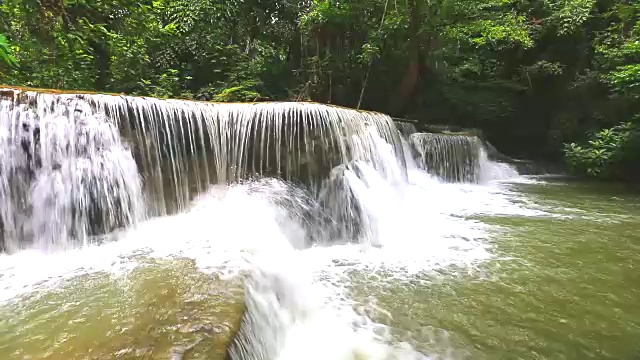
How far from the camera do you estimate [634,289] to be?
358cm

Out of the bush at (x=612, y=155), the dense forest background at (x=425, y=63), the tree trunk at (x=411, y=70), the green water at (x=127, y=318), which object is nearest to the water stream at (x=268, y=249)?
the green water at (x=127, y=318)

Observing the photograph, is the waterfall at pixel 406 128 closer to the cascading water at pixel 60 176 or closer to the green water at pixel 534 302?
the green water at pixel 534 302

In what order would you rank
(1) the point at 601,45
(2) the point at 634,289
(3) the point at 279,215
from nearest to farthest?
(2) the point at 634,289 → (3) the point at 279,215 → (1) the point at 601,45

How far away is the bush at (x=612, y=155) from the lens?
10.1m

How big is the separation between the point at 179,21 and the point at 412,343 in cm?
1243

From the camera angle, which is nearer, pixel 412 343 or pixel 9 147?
pixel 412 343

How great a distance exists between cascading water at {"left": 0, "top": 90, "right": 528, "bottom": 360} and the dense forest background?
5358mm

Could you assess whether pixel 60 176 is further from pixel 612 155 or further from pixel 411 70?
pixel 612 155

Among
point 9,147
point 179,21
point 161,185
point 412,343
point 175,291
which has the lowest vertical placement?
point 412,343

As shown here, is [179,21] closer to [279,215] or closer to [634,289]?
[279,215]

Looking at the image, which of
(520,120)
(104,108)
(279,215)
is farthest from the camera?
(520,120)

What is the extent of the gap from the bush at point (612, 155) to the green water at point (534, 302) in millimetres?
5922

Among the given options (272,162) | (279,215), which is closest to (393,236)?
(279,215)

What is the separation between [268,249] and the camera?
12.3ft
